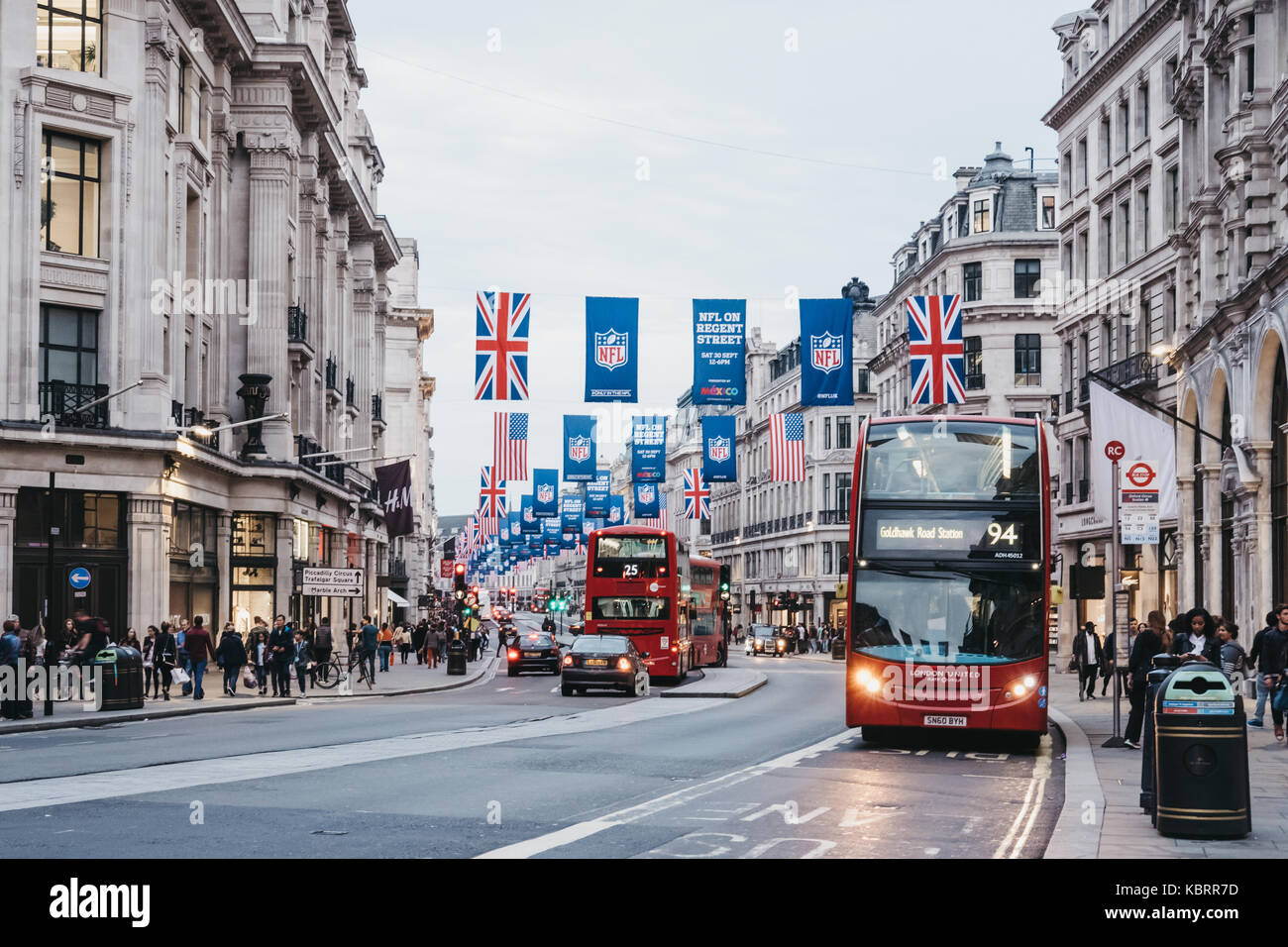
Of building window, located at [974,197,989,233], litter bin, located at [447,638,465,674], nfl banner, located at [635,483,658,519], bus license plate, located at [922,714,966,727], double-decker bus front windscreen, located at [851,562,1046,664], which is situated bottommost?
litter bin, located at [447,638,465,674]

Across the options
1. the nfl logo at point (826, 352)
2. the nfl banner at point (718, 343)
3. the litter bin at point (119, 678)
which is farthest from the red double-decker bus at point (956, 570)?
the nfl banner at point (718, 343)

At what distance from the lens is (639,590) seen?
144 ft

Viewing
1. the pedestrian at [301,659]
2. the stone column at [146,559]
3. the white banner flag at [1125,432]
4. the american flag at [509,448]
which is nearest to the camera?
the white banner flag at [1125,432]

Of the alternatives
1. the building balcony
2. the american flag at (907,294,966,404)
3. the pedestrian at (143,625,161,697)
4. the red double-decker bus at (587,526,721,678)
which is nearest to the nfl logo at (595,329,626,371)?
the red double-decker bus at (587,526,721,678)

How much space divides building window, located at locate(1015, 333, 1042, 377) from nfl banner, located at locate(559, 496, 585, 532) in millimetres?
33838

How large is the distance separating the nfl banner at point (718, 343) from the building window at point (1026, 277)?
40546 millimetres

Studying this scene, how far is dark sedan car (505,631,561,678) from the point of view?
5356 centimetres

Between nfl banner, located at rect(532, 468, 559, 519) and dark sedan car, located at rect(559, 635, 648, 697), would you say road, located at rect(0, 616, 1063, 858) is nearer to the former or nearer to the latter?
dark sedan car, located at rect(559, 635, 648, 697)

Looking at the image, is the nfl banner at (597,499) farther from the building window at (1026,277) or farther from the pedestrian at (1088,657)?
the pedestrian at (1088,657)

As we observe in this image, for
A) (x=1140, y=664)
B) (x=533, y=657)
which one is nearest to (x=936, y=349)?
(x=533, y=657)

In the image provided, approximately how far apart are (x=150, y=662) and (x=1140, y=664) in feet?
82.6

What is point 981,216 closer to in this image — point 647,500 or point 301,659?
point 647,500

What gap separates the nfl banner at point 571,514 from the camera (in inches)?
4063
